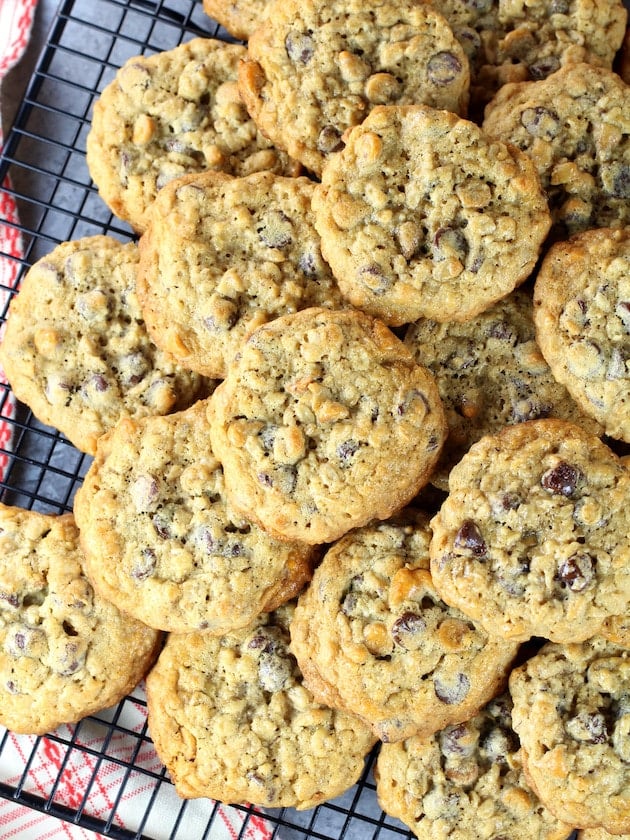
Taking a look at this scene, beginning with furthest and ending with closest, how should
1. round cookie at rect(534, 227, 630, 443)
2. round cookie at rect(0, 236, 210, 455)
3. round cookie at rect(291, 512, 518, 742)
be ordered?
round cookie at rect(0, 236, 210, 455)
round cookie at rect(291, 512, 518, 742)
round cookie at rect(534, 227, 630, 443)

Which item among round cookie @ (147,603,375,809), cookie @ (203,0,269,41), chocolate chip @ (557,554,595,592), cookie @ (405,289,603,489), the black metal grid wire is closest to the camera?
chocolate chip @ (557,554,595,592)

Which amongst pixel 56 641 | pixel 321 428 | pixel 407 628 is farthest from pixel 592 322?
pixel 56 641

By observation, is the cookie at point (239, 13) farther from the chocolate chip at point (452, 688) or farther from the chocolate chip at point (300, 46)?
the chocolate chip at point (452, 688)

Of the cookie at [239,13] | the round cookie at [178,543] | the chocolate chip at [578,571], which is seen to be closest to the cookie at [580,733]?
the chocolate chip at [578,571]

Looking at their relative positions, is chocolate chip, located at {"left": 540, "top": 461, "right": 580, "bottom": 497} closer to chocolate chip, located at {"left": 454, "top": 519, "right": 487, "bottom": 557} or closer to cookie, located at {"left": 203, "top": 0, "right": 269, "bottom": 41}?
chocolate chip, located at {"left": 454, "top": 519, "right": 487, "bottom": 557}

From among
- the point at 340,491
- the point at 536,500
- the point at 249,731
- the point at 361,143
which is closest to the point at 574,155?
the point at 361,143

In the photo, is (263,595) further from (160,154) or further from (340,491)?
(160,154)

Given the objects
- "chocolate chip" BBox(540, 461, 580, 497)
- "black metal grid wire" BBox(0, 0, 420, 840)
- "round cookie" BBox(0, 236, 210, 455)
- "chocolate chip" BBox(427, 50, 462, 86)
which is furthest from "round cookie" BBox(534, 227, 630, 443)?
"black metal grid wire" BBox(0, 0, 420, 840)

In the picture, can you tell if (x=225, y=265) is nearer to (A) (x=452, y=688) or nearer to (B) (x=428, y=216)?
(B) (x=428, y=216)

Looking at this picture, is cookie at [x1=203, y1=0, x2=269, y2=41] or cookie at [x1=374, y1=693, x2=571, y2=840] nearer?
cookie at [x1=374, y1=693, x2=571, y2=840]
